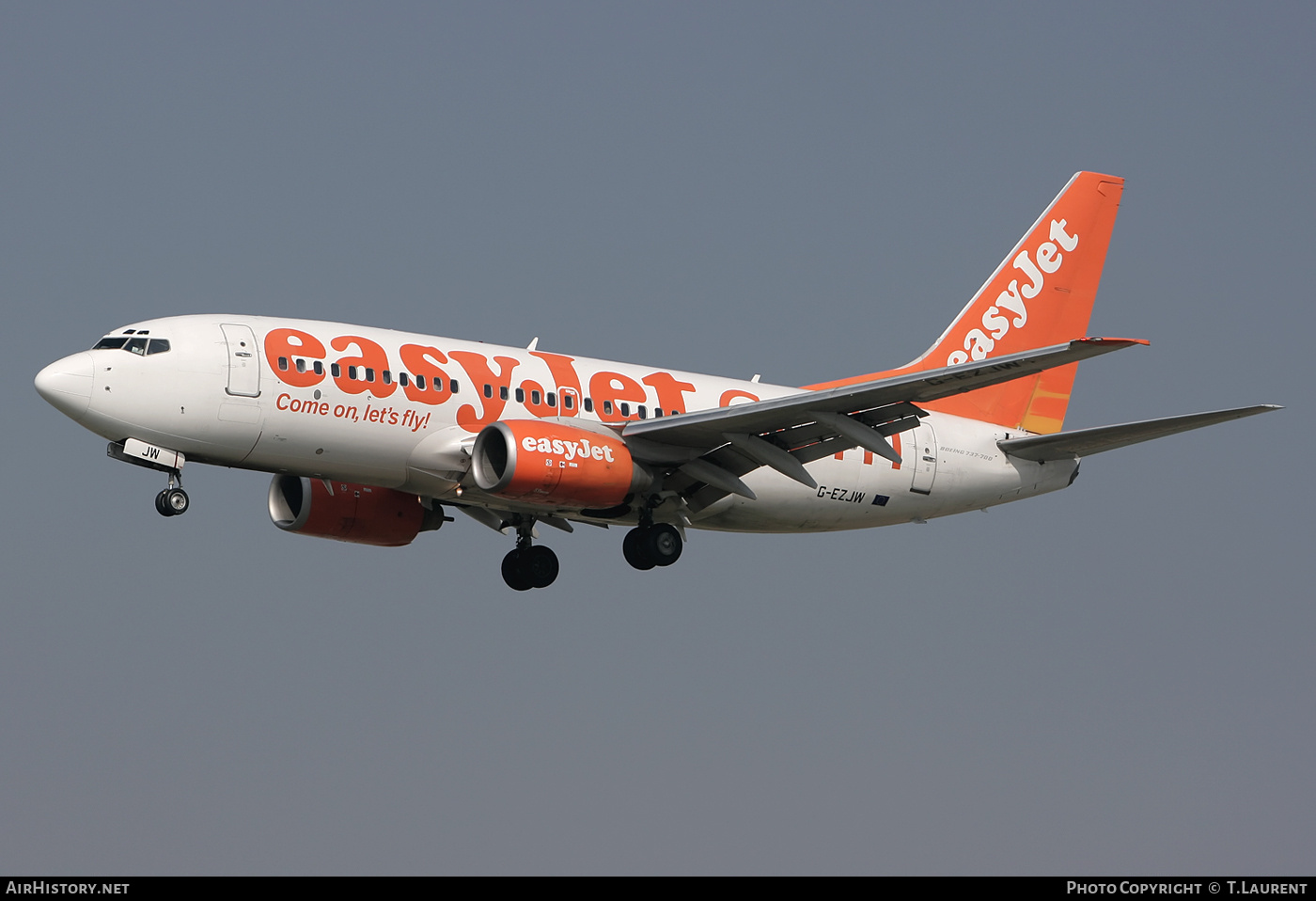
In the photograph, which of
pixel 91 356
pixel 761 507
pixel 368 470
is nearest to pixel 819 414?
pixel 761 507

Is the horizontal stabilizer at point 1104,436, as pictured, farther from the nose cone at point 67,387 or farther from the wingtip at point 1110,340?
the nose cone at point 67,387

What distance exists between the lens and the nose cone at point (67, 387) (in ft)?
102

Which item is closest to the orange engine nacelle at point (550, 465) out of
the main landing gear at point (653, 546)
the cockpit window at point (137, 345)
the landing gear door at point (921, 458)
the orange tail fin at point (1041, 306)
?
the main landing gear at point (653, 546)

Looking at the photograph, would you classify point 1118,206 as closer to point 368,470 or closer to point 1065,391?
point 1065,391

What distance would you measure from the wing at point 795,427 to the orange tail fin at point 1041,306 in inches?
251

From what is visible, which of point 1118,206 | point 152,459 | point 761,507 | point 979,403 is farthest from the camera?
point 1118,206

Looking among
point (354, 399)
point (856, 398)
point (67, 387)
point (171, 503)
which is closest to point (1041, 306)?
point (856, 398)

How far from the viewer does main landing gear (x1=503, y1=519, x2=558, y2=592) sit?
1539 inches

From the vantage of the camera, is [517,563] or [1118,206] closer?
[517,563]

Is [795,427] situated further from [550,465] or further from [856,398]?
[550,465]

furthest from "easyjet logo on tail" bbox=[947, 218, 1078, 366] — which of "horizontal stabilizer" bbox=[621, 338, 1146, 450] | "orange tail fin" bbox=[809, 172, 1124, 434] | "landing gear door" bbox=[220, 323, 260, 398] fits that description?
"landing gear door" bbox=[220, 323, 260, 398]

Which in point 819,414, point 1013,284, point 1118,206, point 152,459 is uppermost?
point 1118,206

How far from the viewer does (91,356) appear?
3156 centimetres

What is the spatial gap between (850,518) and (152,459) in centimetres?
1584
